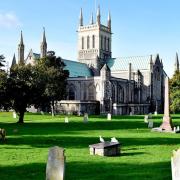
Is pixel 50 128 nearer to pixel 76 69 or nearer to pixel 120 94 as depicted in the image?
pixel 120 94

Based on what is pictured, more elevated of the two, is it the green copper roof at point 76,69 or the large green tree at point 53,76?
the green copper roof at point 76,69

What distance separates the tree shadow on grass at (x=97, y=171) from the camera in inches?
509

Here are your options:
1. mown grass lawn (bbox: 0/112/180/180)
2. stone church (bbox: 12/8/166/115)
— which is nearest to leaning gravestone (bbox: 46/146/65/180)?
mown grass lawn (bbox: 0/112/180/180)

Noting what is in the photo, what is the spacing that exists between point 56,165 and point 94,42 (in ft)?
354

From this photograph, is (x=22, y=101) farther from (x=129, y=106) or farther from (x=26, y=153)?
(x=129, y=106)

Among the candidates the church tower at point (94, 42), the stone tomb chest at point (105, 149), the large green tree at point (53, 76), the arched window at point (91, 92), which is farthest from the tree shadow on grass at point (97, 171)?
the church tower at point (94, 42)

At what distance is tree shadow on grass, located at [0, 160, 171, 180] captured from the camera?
12938 mm

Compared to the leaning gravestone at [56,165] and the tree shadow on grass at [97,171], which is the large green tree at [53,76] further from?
the leaning gravestone at [56,165]

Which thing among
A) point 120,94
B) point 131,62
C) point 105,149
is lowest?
point 105,149

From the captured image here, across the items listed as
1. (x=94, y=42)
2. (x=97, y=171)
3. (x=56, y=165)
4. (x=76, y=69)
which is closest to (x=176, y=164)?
(x=56, y=165)

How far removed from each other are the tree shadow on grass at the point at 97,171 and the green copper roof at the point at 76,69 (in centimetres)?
8468

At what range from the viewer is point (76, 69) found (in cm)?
10388

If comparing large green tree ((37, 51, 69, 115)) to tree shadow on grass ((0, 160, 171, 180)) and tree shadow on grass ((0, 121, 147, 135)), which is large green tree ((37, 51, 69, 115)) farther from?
tree shadow on grass ((0, 160, 171, 180))

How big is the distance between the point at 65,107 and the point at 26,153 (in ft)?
213
